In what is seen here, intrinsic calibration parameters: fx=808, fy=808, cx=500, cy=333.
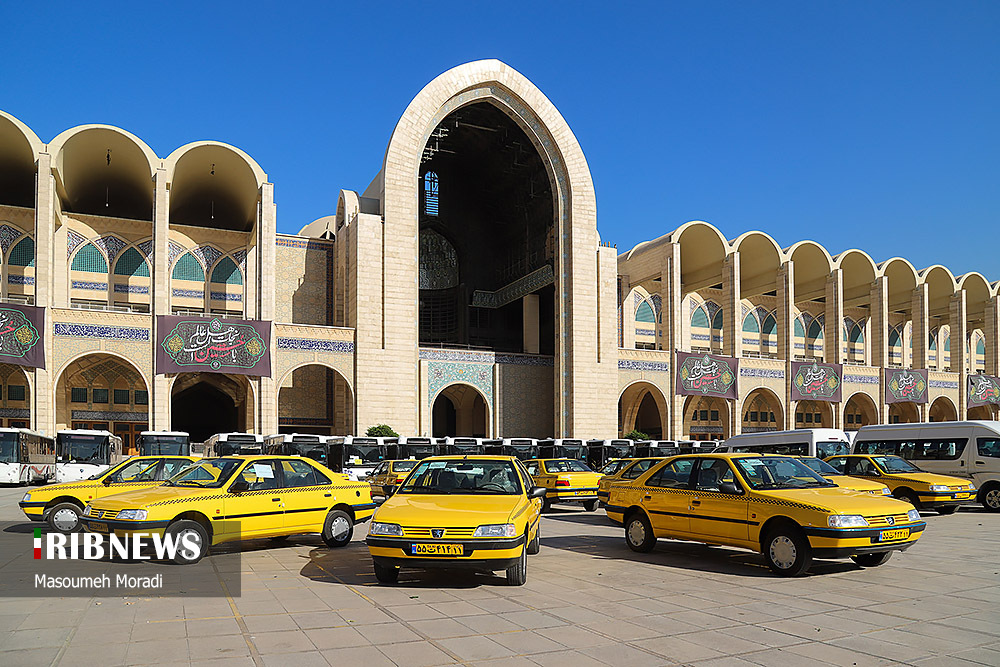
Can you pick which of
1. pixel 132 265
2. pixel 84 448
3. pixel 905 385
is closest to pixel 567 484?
pixel 84 448

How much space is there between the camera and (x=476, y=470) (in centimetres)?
992

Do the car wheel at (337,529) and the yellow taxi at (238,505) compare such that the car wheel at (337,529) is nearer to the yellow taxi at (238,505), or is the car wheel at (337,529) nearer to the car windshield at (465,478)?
the yellow taxi at (238,505)

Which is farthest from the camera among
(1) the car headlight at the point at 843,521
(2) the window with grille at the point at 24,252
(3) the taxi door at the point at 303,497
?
(2) the window with grille at the point at 24,252

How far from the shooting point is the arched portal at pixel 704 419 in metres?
48.0

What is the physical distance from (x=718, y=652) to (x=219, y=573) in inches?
232

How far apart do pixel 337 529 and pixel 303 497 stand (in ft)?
2.40

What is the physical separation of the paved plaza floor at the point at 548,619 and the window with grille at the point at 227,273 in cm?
2967

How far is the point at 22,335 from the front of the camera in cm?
2908

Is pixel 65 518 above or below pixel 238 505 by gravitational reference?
below

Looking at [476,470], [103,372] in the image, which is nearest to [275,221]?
[103,372]

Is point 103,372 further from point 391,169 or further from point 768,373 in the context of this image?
Result: point 768,373

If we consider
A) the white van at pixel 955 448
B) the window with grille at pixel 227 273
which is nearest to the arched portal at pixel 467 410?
the window with grille at pixel 227 273

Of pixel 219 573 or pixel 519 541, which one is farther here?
pixel 219 573

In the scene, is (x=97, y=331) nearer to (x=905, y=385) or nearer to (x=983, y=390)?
(x=905, y=385)
